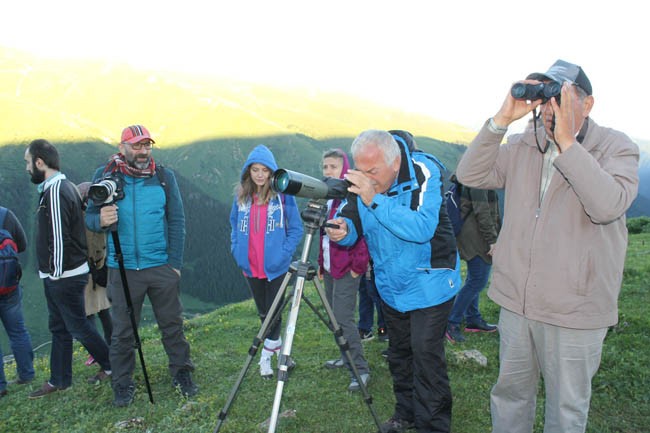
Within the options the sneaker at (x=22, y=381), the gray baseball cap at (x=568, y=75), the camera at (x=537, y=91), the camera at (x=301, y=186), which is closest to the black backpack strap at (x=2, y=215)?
the sneaker at (x=22, y=381)

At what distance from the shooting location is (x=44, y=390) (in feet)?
18.8

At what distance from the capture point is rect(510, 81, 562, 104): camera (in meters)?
2.66

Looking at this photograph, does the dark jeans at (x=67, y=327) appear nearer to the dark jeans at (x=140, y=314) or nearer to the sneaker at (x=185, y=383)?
the dark jeans at (x=140, y=314)

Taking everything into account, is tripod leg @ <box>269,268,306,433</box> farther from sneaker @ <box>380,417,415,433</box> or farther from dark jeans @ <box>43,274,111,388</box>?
dark jeans @ <box>43,274,111,388</box>

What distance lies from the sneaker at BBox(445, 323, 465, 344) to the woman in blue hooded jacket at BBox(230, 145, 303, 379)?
8.41 feet

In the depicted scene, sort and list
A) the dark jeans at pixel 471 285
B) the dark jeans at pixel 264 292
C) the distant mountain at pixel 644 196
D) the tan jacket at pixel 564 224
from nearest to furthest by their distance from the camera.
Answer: the tan jacket at pixel 564 224 < the dark jeans at pixel 264 292 < the dark jeans at pixel 471 285 < the distant mountain at pixel 644 196

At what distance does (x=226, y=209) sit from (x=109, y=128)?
7413cm

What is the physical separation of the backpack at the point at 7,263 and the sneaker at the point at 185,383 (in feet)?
9.02

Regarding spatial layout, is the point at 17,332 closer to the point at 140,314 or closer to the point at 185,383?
the point at 140,314

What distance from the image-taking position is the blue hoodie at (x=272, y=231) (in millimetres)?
5508

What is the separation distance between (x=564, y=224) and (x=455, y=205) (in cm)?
334

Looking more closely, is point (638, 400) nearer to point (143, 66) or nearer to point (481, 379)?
point (481, 379)

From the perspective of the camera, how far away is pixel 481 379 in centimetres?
534

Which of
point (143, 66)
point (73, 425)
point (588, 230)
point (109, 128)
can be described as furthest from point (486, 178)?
point (143, 66)
